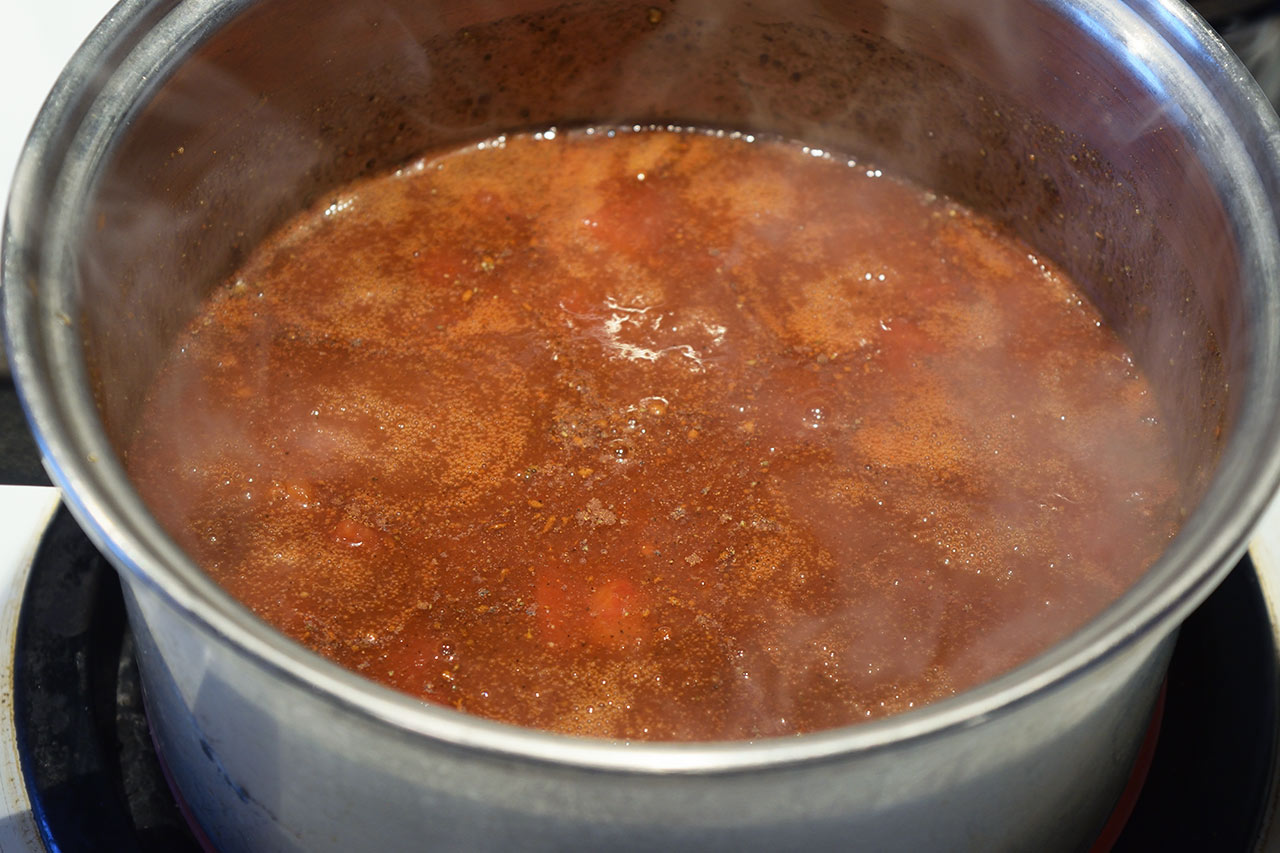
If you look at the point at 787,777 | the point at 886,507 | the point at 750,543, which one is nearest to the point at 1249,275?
the point at 886,507

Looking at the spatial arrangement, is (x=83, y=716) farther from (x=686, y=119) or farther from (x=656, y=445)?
(x=686, y=119)

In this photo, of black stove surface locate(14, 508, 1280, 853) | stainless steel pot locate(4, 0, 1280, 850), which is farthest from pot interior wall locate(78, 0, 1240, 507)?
black stove surface locate(14, 508, 1280, 853)

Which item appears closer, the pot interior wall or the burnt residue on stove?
the burnt residue on stove

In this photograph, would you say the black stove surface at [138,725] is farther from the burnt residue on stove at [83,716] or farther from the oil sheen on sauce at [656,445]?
the oil sheen on sauce at [656,445]

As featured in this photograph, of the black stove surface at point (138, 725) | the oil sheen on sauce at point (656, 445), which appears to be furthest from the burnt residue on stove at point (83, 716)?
the oil sheen on sauce at point (656, 445)

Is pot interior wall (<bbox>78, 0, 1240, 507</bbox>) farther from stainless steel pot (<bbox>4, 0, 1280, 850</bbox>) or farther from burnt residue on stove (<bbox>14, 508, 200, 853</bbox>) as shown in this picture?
burnt residue on stove (<bbox>14, 508, 200, 853</bbox>)

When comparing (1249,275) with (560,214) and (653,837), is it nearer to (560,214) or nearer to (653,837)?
(653,837)

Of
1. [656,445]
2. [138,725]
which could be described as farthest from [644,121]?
[138,725]

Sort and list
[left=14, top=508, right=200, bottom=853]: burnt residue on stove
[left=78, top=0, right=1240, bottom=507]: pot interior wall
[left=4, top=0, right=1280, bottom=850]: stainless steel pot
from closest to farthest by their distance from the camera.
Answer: [left=4, top=0, right=1280, bottom=850]: stainless steel pot, [left=14, top=508, right=200, bottom=853]: burnt residue on stove, [left=78, top=0, right=1240, bottom=507]: pot interior wall
